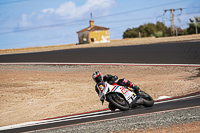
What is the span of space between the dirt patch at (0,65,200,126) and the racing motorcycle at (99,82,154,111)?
134 inches

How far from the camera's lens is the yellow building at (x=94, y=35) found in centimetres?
6778

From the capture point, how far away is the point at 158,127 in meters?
6.51

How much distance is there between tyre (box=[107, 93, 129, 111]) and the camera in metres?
8.32

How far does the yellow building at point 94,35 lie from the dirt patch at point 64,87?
4277 cm

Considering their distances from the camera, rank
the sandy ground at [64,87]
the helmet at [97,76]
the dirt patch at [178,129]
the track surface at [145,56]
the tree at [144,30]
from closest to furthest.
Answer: the dirt patch at [178,129] → the helmet at [97,76] → the sandy ground at [64,87] → the track surface at [145,56] → the tree at [144,30]

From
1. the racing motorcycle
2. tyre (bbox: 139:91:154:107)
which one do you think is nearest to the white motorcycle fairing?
the racing motorcycle

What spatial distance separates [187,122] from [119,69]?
51.4ft

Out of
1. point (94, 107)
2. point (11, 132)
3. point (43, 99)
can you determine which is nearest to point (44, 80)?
point (43, 99)

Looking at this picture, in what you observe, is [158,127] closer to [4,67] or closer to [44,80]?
[44,80]

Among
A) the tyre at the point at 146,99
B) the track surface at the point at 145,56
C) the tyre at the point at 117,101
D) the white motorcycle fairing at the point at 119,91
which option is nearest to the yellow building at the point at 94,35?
the track surface at the point at 145,56

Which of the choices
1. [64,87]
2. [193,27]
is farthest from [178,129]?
[193,27]

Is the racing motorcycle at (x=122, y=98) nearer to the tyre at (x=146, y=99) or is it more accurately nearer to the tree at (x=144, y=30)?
the tyre at (x=146, y=99)

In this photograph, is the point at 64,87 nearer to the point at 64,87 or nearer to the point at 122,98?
the point at 64,87

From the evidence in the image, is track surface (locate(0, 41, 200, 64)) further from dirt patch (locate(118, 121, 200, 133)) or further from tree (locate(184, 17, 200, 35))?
tree (locate(184, 17, 200, 35))
